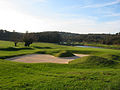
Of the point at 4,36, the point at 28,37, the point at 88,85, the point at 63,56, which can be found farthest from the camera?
the point at 4,36

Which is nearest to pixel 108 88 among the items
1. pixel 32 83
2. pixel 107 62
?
pixel 32 83

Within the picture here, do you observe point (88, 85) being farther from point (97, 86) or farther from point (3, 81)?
point (3, 81)

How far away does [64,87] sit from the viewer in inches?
336

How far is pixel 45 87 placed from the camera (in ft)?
27.4

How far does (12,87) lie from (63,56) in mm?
23524

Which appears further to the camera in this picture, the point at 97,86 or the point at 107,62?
the point at 107,62

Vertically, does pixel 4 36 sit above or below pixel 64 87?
above

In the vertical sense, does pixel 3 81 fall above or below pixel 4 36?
below

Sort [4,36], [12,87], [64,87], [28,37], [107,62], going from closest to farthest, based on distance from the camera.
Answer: [12,87] < [64,87] < [107,62] < [28,37] < [4,36]

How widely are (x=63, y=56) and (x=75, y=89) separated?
74.9ft

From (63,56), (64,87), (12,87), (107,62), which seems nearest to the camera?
(12,87)

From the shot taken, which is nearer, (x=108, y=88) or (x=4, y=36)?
(x=108, y=88)

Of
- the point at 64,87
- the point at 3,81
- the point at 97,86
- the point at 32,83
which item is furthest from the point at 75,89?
the point at 3,81

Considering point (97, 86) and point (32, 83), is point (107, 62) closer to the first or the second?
point (97, 86)
